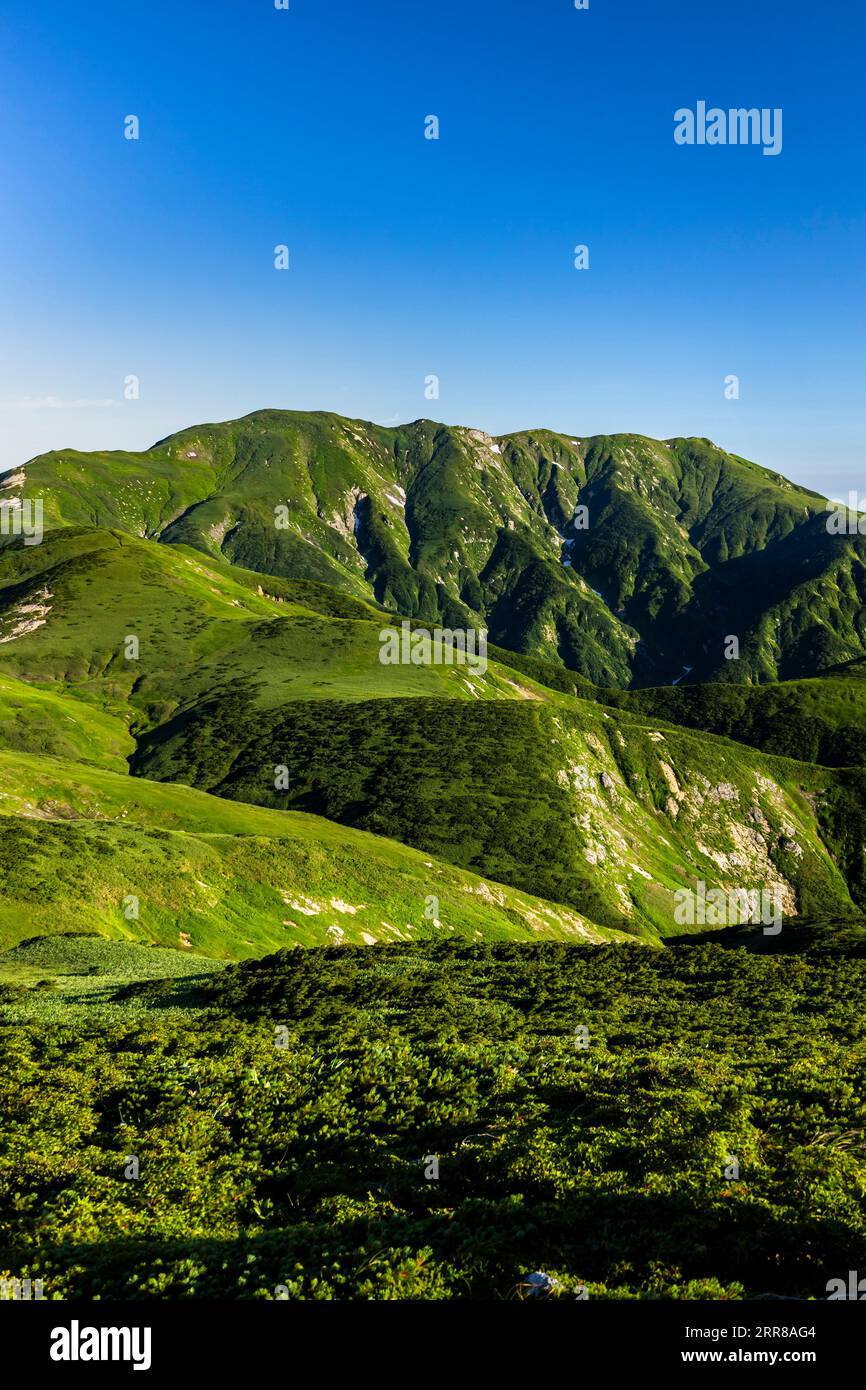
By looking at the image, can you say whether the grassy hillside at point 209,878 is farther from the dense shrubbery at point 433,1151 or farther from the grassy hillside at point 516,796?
the dense shrubbery at point 433,1151

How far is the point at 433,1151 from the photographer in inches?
848

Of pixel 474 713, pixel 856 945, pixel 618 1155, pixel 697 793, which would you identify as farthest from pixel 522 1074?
pixel 697 793

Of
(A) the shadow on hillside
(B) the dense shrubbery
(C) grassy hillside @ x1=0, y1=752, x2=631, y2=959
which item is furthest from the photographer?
(C) grassy hillside @ x1=0, y1=752, x2=631, y2=959

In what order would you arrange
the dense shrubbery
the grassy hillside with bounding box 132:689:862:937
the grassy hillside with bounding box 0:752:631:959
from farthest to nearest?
the grassy hillside with bounding box 132:689:862:937 < the grassy hillside with bounding box 0:752:631:959 < the dense shrubbery

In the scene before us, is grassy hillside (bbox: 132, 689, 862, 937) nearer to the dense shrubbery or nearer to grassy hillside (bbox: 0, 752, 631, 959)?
grassy hillside (bbox: 0, 752, 631, 959)

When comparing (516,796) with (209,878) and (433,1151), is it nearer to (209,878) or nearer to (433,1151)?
(209,878)

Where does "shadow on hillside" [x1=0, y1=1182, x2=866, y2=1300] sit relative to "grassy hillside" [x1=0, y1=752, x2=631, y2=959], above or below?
Result: above

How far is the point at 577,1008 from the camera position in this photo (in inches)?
1582

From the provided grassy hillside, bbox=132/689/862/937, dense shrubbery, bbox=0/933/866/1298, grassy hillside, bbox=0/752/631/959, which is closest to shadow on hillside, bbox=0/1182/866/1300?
dense shrubbery, bbox=0/933/866/1298

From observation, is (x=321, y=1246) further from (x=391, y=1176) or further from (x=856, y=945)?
(x=856, y=945)

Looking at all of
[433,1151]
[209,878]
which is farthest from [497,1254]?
[209,878]

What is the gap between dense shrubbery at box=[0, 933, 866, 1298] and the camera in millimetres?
14984
